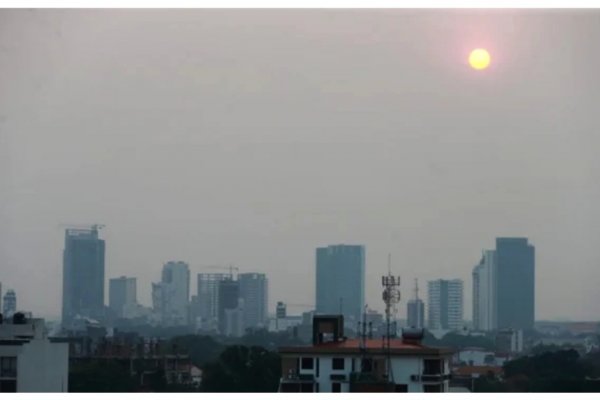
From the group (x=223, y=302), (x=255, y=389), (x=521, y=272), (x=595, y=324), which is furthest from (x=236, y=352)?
(x=223, y=302)

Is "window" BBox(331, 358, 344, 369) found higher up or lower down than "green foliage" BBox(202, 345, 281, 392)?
higher up

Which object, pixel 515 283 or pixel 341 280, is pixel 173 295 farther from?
pixel 515 283

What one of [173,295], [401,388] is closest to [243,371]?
[401,388]

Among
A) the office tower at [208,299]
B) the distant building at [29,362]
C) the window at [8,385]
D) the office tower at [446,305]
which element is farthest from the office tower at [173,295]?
the window at [8,385]

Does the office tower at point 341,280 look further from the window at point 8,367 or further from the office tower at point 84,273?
the window at point 8,367

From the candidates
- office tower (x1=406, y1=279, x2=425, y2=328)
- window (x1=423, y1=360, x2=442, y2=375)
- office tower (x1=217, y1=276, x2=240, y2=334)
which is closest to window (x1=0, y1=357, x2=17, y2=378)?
window (x1=423, y1=360, x2=442, y2=375)

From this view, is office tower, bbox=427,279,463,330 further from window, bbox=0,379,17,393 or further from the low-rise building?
window, bbox=0,379,17,393

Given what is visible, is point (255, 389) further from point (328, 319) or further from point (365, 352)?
point (365, 352)
